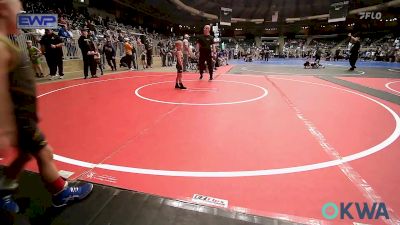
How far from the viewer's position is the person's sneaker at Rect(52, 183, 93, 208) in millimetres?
1932

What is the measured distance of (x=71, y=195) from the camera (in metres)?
1.99

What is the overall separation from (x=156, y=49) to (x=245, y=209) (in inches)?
787

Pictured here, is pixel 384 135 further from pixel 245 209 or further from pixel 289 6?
pixel 289 6

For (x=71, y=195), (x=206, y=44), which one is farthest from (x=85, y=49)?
(x=71, y=195)

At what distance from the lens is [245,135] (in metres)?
3.47

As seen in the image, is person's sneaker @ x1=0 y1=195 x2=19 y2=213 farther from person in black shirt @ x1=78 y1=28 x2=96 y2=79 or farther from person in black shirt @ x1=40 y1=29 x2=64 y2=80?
person in black shirt @ x1=40 y1=29 x2=64 y2=80

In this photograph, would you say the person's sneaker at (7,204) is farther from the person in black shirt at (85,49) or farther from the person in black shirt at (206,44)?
the person in black shirt at (85,49)

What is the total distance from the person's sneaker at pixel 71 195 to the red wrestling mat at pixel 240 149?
0.23m

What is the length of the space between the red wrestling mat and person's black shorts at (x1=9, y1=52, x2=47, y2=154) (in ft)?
2.51

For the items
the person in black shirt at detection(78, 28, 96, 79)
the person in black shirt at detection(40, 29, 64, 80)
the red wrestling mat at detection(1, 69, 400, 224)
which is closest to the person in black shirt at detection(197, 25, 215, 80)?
the red wrestling mat at detection(1, 69, 400, 224)

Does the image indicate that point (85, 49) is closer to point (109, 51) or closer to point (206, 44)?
point (109, 51)

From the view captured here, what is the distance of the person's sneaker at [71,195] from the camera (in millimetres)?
1932

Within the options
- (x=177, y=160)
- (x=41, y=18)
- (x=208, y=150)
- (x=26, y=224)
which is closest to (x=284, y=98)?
(x=208, y=150)

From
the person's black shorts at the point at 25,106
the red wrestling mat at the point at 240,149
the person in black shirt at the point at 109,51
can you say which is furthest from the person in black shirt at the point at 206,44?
the person's black shorts at the point at 25,106
